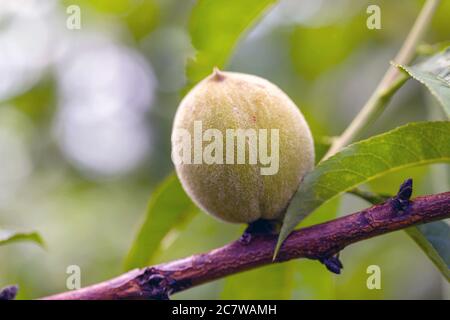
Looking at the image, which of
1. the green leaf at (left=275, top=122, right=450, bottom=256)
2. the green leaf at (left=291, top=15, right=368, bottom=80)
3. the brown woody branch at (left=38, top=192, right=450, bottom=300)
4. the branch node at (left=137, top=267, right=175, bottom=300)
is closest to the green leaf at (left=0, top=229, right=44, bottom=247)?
the brown woody branch at (left=38, top=192, right=450, bottom=300)

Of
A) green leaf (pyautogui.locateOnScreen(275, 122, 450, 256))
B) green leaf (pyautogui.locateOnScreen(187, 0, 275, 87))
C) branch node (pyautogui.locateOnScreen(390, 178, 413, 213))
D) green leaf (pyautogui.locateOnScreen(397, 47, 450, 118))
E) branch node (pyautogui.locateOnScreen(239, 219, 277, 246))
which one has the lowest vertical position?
branch node (pyautogui.locateOnScreen(239, 219, 277, 246))

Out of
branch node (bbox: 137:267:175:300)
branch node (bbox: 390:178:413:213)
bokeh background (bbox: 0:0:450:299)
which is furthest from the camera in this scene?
bokeh background (bbox: 0:0:450:299)

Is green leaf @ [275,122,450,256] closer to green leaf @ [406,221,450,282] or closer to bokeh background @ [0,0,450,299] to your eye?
green leaf @ [406,221,450,282]

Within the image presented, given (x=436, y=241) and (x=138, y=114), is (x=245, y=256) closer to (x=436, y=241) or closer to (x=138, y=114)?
(x=436, y=241)

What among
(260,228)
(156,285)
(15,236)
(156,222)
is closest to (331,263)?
(260,228)
